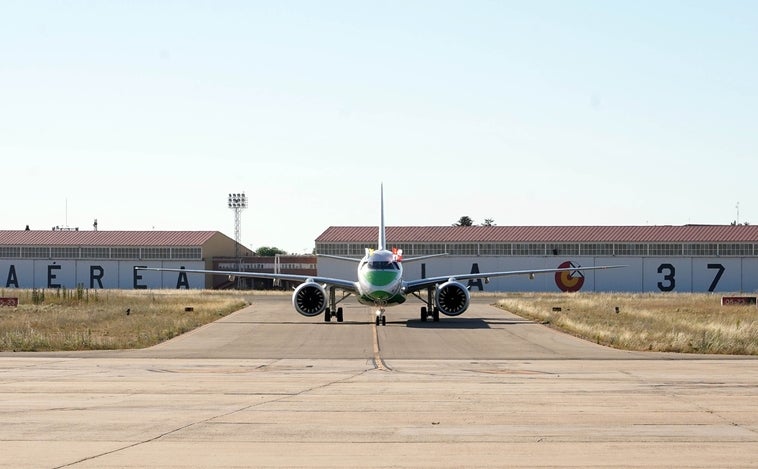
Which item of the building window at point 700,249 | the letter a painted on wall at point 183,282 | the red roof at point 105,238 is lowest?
the letter a painted on wall at point 183,282

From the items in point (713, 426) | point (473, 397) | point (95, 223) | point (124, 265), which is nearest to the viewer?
point (713, 426)

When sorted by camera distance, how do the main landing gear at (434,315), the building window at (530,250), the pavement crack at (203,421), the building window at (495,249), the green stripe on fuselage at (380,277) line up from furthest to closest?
the building window at (495,249)
the building window at (530,250)
the main landing gear at (434,315)
the green stripe on fuselage at (380,277)
the pavement crack at (203,421)

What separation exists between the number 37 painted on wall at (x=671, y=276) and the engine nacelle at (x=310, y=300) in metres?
57.9

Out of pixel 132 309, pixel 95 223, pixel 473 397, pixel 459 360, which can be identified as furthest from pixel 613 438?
pixel 95 223

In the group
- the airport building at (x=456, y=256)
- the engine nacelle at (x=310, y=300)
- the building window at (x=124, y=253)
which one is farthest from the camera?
the building window at (x=124, y=253)

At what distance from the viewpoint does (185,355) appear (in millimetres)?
32656

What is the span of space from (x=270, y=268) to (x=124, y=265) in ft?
55.3

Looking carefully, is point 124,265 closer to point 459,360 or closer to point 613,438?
point 459,360

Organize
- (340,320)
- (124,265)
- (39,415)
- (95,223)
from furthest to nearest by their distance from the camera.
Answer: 1. (95,223)
2. (124,265)
3. (340,320)
4. (39,415)

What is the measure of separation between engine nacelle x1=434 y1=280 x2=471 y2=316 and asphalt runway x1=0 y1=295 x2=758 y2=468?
16.1 m

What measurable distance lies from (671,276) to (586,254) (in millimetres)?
8356

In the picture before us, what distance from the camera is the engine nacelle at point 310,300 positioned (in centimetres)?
5028

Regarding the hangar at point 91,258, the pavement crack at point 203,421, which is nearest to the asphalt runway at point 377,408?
the pavement crack at point 203,421

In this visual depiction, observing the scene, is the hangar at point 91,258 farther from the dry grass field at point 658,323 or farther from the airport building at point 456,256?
the dry grass field at point 658,323
